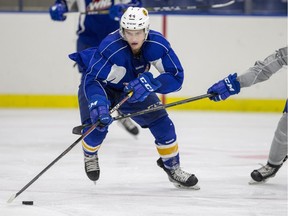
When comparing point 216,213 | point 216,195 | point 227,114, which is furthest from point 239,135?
point 216,213

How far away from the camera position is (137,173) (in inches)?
183

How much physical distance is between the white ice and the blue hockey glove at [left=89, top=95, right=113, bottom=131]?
354mm

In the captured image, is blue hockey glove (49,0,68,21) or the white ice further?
blue hockey glove (49,0,68,21)

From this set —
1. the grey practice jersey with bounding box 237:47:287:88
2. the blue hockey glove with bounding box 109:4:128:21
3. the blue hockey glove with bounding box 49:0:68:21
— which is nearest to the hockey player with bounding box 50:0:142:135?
the blue hockey glove with bounding box 49:0:68:21

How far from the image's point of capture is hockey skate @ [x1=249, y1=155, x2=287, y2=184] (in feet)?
14.4

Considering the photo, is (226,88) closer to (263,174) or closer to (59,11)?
(263,174)

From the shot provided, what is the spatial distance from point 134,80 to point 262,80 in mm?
720

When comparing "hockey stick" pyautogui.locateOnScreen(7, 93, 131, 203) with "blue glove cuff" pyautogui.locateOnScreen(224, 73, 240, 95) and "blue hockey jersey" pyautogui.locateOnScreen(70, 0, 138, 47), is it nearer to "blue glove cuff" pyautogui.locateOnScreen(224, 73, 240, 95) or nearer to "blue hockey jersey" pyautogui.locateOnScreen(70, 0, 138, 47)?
"blue glove cuff" pyautogui.locateOnScreen(224, 73, 240, 95)

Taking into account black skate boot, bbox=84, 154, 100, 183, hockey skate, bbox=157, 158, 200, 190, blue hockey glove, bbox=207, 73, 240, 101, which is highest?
blue hockey glove, bbox=207, 73, 240, 101

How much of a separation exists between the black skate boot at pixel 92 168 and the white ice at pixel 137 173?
53mm

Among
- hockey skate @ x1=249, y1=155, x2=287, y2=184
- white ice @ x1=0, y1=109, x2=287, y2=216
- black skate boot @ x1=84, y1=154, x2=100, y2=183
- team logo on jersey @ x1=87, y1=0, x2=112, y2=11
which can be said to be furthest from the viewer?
team logo on jersey @ x1=87, y1=0, x2=112, y2=11

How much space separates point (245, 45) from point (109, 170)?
3743mm

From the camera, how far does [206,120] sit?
24.5ft

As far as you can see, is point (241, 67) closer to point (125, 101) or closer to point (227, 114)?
point (227, 114)
